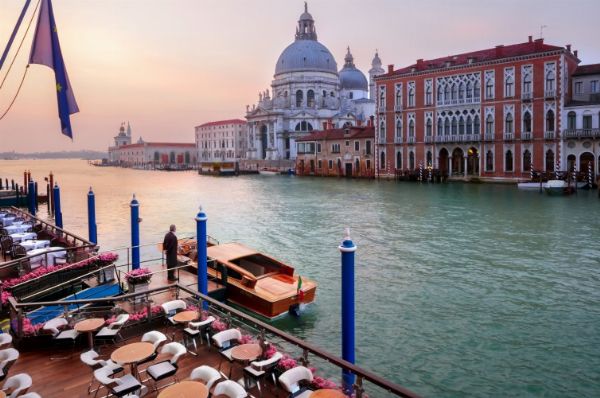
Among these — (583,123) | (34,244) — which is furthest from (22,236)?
(583,123)

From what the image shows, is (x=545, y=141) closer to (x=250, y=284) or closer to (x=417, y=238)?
(x=417, y=238)

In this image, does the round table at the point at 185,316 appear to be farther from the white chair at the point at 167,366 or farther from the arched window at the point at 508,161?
the arched window at the point at 508,161

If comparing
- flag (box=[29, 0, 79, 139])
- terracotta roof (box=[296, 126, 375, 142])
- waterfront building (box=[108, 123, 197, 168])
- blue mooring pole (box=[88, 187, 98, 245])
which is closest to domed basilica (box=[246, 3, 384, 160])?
terracotta roof (box=[296, 126, 375, 142])

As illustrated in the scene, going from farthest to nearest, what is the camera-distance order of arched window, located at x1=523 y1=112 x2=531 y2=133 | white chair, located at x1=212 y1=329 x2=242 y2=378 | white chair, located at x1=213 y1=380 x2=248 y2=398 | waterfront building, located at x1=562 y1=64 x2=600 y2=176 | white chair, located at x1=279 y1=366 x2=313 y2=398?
1. arched window, located at x1=523 y1=112 x2=531 y2=133
2. waterfront building, located at x1=562 y1=64 x2=600 y2=176
3. white chair, located at x1=212 y1=329 x2=242 y2=378
4. white chair, located at x1=279 y1=366 x2=313 y2=398
5. white chair, located at x1=213 y1=380 x2=248 y2=398

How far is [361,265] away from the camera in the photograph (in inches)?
577

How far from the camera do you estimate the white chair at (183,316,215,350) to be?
7035 mm

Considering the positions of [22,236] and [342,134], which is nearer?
[22,236]

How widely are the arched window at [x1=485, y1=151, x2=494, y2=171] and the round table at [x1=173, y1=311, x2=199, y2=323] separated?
137 ft

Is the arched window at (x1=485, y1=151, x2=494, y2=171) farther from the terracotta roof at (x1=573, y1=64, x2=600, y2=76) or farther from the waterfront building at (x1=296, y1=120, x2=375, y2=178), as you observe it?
the waterfront building at (x1=296, y1=120, x2=375, y2=178)

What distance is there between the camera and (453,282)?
12.6 meters

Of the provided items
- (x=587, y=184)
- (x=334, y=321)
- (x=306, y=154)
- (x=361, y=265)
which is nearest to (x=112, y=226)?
(x=361, y=265)

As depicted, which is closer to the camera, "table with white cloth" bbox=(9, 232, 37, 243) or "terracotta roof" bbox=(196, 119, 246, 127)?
"table with white cloth" bbox=(9, 232, 37, 243)

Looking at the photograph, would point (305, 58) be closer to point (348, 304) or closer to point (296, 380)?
point (348, 304)

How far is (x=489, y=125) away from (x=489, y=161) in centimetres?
325
